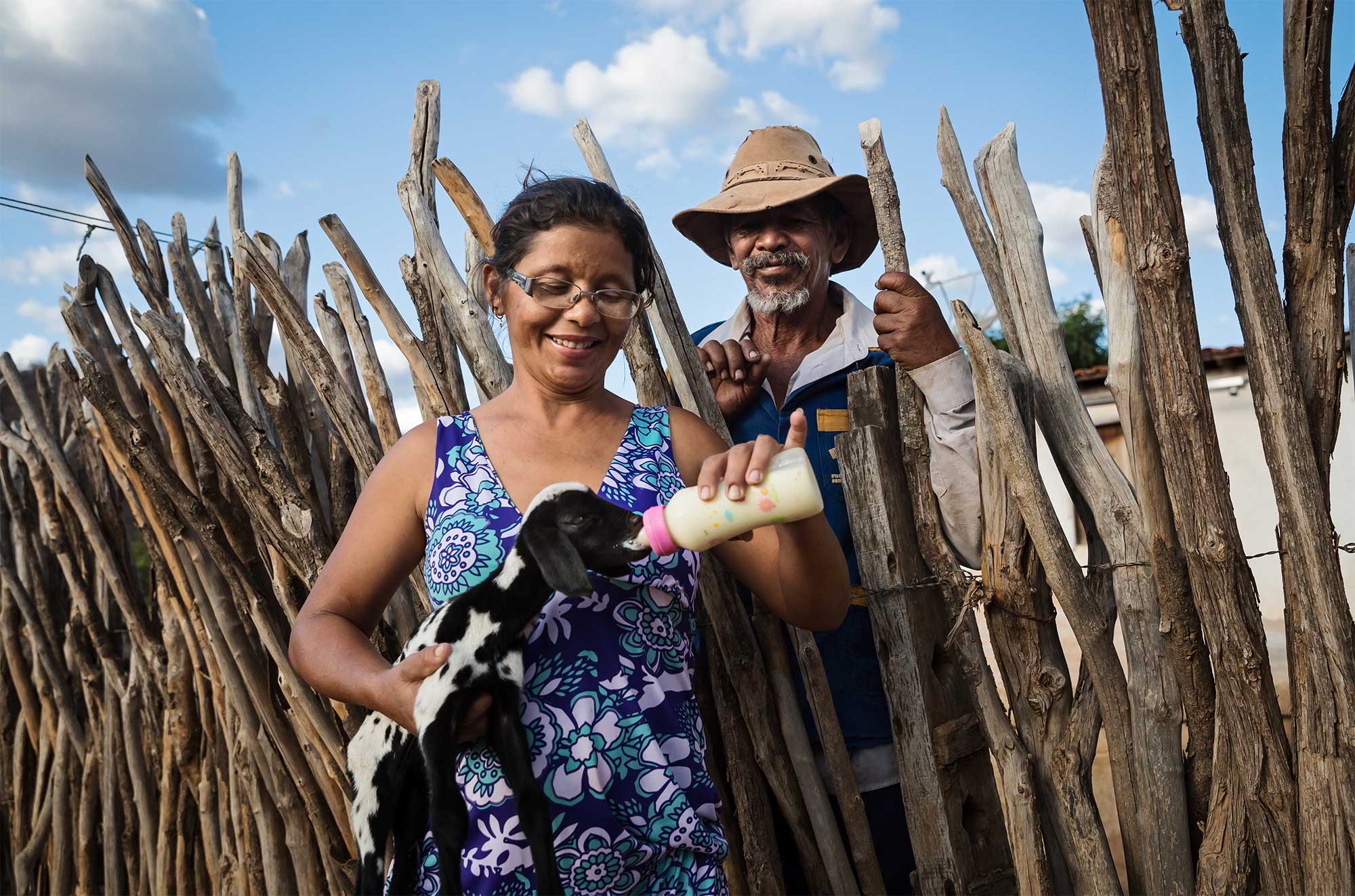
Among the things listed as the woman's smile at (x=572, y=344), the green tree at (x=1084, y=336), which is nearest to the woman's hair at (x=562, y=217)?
the woman's smile at (x=572, y=344)

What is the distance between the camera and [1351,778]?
1.63m

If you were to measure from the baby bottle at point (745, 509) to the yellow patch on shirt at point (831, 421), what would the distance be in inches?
39.7

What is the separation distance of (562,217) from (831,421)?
39.1 inches

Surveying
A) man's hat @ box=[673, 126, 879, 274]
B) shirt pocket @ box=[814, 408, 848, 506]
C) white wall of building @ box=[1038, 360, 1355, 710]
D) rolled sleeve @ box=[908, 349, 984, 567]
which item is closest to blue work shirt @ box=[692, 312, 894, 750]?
shirt pocket @ box=[814, 408, 848, 506]

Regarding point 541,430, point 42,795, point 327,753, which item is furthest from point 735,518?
point 42,795

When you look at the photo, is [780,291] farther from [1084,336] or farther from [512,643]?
[1084,336]

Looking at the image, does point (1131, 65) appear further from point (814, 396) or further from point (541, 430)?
point (541, 430)

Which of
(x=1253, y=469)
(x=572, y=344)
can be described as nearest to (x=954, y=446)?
(x=572, y=344)

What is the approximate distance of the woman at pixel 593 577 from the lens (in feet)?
4.47

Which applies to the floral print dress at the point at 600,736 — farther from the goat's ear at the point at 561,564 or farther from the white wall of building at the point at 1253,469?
the white wall of building at the point at 1253,469

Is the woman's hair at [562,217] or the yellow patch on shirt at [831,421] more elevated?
the woman's hair at [562,217]

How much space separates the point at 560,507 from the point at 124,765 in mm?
3454

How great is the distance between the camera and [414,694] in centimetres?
131

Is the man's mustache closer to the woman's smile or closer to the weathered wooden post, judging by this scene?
the weathered wooden post
